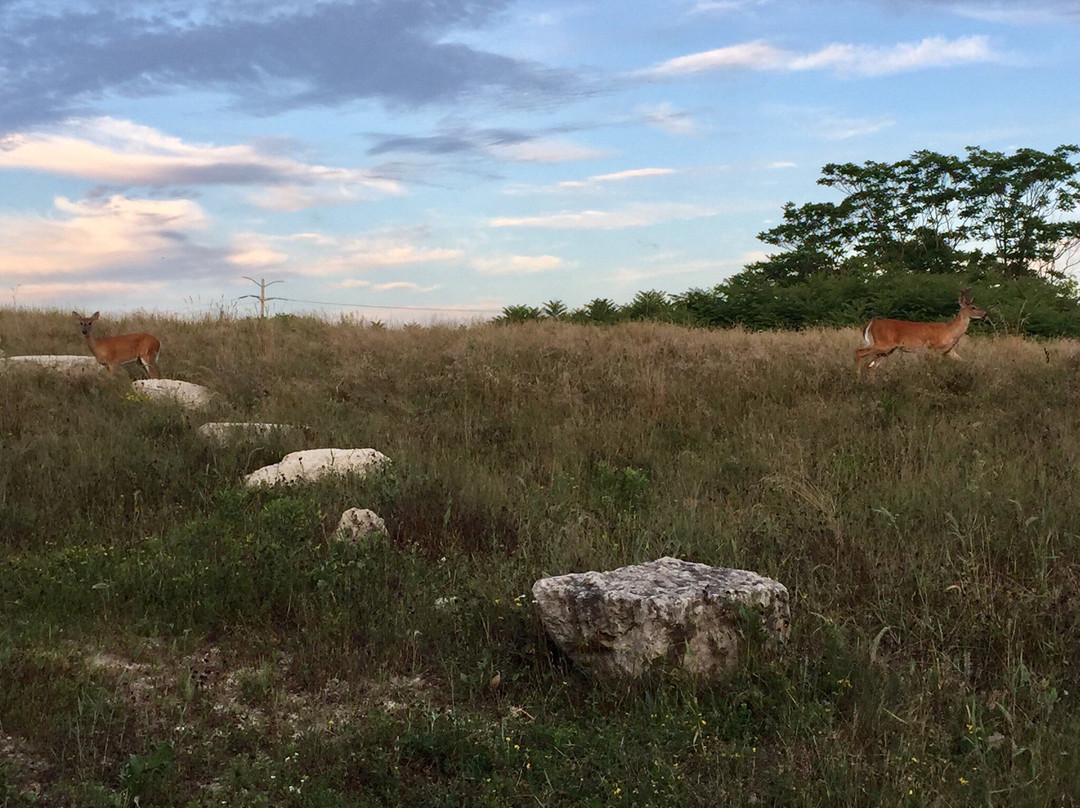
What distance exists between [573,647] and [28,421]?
26.8 ft

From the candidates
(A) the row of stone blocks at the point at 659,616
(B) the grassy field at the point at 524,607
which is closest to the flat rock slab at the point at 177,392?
(B) the grassy field at the point at 524,607

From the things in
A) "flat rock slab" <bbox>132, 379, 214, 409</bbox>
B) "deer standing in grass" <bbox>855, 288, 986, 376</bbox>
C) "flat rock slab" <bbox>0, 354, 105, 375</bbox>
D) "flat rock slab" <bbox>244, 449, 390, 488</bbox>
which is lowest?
"flat rock slab" <bbox>244, 449, 390, 488</bbox>

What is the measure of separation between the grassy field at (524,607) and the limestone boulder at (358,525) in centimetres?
15

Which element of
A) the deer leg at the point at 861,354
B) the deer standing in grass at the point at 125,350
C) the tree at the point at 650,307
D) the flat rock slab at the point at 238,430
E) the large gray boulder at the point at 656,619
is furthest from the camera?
the tree at the point at 650,307

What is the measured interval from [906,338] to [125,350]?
11.8 metres

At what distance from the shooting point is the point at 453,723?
4078 millimetres

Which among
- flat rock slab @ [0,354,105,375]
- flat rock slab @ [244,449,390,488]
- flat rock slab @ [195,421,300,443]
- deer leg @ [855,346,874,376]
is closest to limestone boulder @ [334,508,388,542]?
flat rock slab @ [244,449,390,488]

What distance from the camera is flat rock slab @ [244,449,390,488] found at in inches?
305

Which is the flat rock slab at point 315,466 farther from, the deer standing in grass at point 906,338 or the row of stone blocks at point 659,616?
the deer standing in grass at point 906,338

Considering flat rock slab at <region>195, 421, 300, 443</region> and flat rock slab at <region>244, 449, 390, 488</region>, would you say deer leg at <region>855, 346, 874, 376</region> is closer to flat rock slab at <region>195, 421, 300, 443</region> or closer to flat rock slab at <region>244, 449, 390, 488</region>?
flat rock slab at <region>244, 449, 390, 488</region>

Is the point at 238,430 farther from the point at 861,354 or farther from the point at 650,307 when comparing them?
the point at 650,307

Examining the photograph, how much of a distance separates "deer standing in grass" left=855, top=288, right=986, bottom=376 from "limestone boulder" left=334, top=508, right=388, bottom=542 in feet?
29.2

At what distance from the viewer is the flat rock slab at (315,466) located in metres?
7.74

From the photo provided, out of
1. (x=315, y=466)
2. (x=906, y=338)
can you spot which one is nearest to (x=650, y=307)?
(x=906, y=338)
